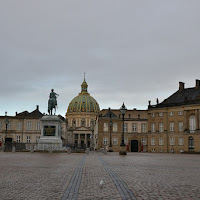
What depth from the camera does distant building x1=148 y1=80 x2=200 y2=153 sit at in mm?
62737

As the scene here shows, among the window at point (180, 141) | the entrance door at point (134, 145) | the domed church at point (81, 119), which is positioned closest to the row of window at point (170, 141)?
the window at point (180, 141)

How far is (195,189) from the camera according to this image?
30.5ft

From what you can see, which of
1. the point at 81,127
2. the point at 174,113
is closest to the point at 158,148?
the point at 174,113

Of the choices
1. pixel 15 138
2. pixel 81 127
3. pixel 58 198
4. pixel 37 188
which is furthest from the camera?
pixel 81 127

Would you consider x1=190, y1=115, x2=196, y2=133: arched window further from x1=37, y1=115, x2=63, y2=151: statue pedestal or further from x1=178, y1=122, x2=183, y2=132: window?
x1=37, y1=115, x2=63, y2=151: statue pedestal

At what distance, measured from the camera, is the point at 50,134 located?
1620 inches

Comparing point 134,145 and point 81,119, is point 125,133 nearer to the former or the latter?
point 134,145

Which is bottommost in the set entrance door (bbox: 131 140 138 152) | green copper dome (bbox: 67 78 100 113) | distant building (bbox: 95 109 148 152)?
entrance door (bbox: 131 140 138 152)

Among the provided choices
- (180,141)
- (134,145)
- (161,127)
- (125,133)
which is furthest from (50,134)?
(134,145)

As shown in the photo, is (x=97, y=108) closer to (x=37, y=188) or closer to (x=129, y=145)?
(x=129, y=145)

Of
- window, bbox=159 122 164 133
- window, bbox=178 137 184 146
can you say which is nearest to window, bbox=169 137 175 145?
window, bbox=178 137 184 146

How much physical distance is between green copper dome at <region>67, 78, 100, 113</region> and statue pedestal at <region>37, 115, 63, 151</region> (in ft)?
421

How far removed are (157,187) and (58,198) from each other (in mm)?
3357

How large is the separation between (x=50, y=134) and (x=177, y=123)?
3425cm
